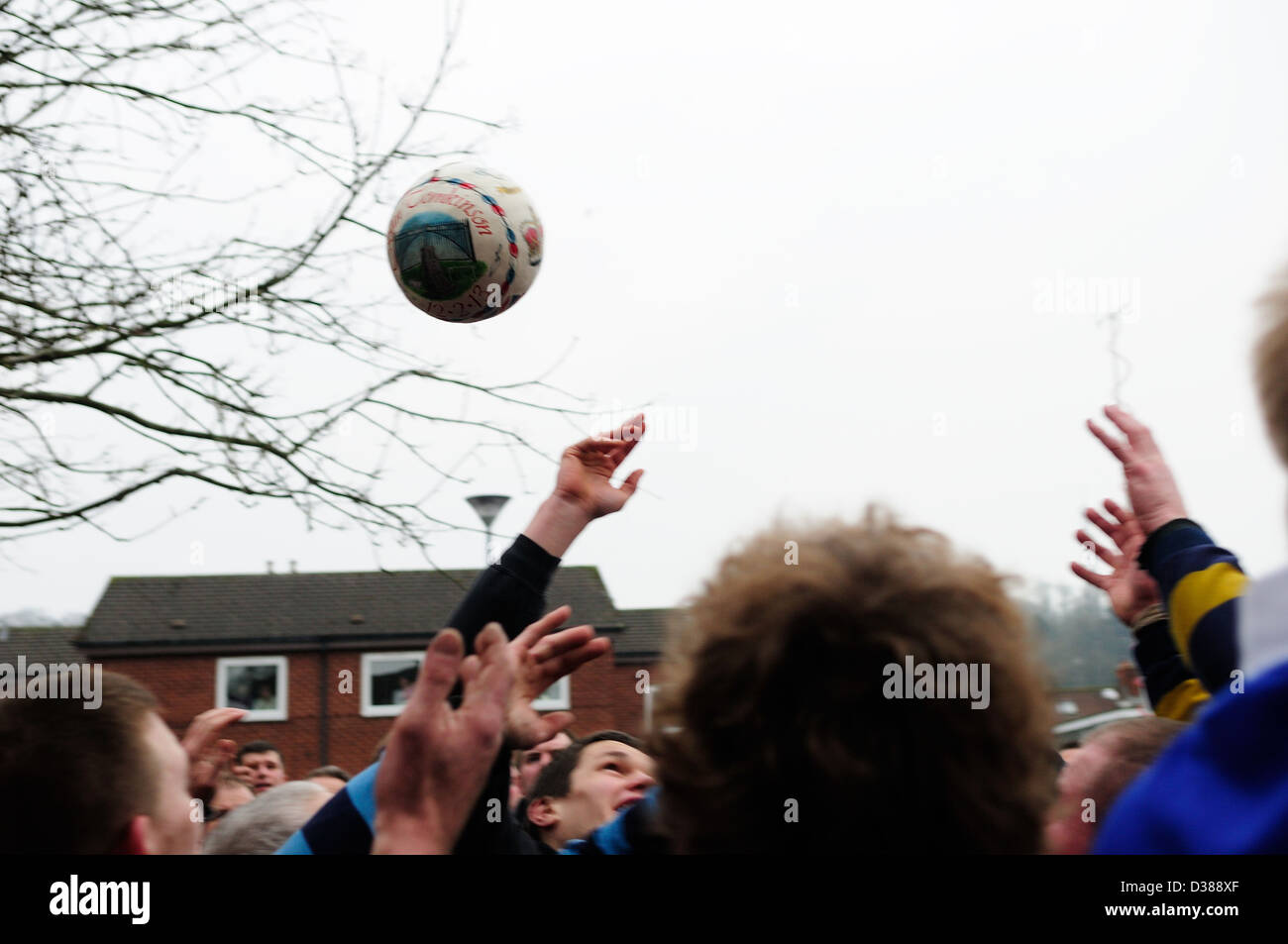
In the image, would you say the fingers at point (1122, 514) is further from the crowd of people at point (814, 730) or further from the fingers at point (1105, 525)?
the crowd of people at point (814, 730)

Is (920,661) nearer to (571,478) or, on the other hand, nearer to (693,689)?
(693,689)

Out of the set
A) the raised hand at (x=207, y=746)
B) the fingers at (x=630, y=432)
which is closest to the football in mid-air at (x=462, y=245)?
the fingers at (x=630, y=432)

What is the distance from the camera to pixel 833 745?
1261 mm

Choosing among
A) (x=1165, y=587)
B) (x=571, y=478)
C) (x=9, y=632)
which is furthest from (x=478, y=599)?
(x=9, y=632)

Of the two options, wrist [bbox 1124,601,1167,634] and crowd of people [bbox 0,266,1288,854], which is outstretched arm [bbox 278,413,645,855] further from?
wrist [bbox 1124,601,1167,634]

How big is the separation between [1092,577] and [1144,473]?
492mm

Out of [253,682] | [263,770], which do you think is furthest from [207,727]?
[253,682]

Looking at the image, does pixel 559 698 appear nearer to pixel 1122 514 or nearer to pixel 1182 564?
pixel 1122 514

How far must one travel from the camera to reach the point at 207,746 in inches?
109

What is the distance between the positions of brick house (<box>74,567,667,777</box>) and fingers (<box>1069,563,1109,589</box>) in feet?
77.6

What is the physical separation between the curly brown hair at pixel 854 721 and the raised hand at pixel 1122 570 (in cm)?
163

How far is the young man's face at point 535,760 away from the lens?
4988mm
